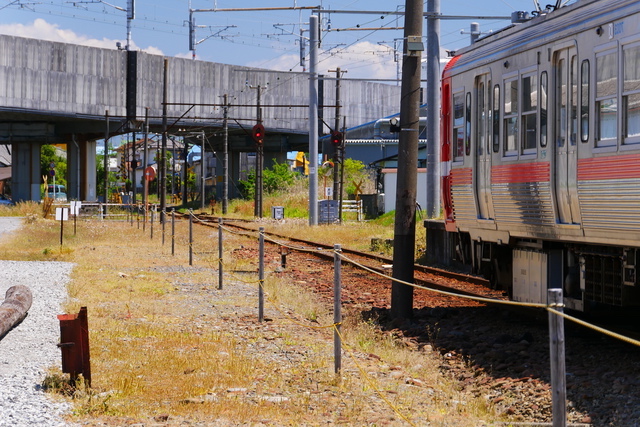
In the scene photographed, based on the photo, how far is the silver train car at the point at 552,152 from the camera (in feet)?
31.0

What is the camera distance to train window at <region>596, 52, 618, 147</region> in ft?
31.3

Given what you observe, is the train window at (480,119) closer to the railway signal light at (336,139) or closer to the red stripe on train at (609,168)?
the red stripe on train at (609,168)

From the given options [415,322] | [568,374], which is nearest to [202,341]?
[415,322]

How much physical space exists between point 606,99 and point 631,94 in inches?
18.0

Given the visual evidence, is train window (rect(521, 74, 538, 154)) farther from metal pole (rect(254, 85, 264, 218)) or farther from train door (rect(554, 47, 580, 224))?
metal pole (rect(254, 85, 264, 218))

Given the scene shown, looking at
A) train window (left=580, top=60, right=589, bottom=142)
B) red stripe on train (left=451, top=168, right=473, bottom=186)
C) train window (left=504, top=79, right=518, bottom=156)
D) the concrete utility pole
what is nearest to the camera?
train window (left=580, top=60, right=589, bottom=142)

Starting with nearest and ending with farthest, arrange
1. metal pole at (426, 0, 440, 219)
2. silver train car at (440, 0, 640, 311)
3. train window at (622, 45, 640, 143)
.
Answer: train window at (622, 45, 640, 143)
silver train car at (440, 0, 640, 311)
metal pole at (426, 0, 440, 219)

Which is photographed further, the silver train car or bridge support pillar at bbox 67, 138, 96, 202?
bridge support pillar at bbox 67, 138, 96, 202

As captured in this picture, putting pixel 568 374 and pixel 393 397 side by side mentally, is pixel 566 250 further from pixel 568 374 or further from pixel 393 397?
pixel 393 397

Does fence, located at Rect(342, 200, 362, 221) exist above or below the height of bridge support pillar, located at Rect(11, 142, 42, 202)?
below

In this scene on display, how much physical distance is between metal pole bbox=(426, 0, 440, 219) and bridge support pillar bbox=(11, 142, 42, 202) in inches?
1796

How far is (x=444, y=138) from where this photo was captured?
14352 mm

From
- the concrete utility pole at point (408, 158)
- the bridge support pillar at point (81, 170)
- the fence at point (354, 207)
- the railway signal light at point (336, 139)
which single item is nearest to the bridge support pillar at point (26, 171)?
the bridge support pillar at point (81, 170)

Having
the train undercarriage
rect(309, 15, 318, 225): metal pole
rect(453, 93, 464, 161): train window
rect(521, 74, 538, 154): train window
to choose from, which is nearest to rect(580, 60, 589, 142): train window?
rect(521, 74, 538, 154): train window
